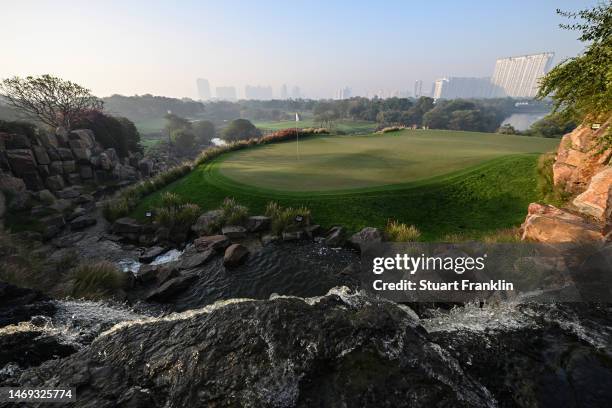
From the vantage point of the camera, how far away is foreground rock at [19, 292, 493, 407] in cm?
300

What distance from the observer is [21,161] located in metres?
13.4

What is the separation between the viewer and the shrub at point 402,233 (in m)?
7.88

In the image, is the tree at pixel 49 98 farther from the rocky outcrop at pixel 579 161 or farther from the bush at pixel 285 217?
the rocky outcrop at pixel 579 161

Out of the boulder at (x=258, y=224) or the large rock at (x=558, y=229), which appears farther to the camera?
the boulder at (x=258, y=224)

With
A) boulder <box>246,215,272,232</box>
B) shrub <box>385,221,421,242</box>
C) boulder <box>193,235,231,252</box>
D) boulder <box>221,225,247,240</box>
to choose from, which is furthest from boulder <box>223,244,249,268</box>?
shrub <box>385,221,421,242</box>

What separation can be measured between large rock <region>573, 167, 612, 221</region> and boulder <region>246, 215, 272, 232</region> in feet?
28.1

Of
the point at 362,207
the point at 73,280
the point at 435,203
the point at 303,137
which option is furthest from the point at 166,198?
the point at 303,137

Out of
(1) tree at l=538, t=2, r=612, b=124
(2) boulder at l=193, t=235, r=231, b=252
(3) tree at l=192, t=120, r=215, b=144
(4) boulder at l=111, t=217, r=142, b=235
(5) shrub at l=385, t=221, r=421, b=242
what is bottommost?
(3) tree at l=192, t=120, r=215, b=144

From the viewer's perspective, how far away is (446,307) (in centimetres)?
574

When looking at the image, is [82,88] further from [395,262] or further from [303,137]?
[395,262]

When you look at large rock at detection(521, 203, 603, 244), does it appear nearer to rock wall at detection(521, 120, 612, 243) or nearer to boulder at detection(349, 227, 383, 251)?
rock wall at detection(521, 120, 612, 243)

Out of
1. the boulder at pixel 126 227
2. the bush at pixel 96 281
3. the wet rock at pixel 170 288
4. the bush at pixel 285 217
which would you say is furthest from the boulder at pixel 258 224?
the boulder at pixel 126 227

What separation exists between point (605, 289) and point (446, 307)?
2574 millimetres

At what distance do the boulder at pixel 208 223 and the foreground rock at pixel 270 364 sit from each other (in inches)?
216
